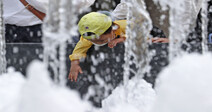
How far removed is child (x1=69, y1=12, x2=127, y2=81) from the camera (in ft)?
6.93

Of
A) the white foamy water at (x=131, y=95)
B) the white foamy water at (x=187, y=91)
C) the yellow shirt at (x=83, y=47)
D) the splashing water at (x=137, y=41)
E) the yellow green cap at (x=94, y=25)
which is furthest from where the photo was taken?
the yellow shirt at (x=83, y=47)

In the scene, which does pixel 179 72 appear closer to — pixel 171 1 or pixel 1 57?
pixel 171 1

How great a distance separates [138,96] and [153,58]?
26 cm

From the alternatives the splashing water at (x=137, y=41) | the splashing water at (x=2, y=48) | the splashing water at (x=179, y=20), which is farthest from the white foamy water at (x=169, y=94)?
the splashing water at (x=2, y=48)

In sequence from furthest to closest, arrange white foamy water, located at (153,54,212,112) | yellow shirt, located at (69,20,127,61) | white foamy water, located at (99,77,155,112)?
yellow shirt, located at (69,20,127,61) → white foamy water, located at (99,77,155,112) → white foamy water, located at (153,54,212,112)

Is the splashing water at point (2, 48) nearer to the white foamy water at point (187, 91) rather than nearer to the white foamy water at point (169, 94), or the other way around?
the white foamy water at point (169, 94)

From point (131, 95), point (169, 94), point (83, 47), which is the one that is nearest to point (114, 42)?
point (83, 47)

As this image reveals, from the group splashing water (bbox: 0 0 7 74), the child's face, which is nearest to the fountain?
splashing water (bbox: 0 0 7 74)

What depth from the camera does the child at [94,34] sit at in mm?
2113

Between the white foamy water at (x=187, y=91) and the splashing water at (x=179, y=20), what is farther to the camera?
the splashing water at (x=179, y=20)

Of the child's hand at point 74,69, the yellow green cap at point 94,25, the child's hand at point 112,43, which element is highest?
the yellow green cap at point 94,25

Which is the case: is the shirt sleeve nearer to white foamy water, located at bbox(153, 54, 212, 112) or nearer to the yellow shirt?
the yellow shirt

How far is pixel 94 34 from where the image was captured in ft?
6.94

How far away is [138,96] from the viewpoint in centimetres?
195
